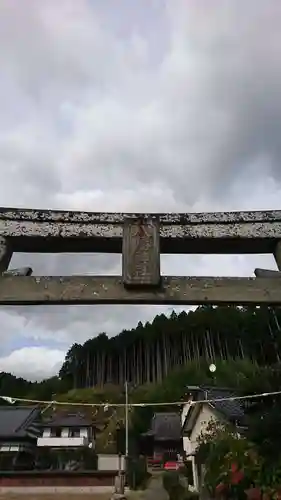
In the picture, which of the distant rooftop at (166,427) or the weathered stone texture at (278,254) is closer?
the weathered stone texture at (278,254)

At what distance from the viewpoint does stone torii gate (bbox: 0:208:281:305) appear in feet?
13.8

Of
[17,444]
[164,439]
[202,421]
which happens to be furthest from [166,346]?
[202,421]

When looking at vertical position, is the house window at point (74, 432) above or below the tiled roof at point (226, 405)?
above

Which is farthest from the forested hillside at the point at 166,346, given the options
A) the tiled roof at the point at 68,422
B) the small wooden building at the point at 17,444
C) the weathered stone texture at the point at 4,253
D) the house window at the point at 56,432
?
the weathered stone texture at the point at 4,253

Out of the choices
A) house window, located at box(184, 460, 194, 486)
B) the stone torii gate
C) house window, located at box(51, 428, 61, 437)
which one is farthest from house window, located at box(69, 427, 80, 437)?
the stone torii gate

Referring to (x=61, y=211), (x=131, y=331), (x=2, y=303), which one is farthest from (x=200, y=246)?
(x=131, y=331)

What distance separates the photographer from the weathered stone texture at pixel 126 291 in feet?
13.7

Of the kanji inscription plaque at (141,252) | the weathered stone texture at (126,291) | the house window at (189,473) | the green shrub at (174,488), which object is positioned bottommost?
the weathered stone texture at (126,291)

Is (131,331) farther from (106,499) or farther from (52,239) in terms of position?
(52,239)

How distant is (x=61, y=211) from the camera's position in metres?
4.43

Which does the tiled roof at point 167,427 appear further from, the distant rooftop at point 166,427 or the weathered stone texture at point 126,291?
the weathered stone texture at point 126,291

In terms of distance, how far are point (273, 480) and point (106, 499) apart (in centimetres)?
1231

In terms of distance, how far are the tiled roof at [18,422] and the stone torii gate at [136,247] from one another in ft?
98.8

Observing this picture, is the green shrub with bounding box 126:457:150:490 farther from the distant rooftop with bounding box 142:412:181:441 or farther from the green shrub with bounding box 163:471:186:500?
the distant rooftop with bounding box 142:412:181:441
